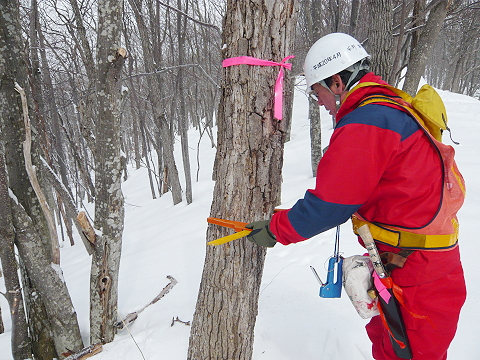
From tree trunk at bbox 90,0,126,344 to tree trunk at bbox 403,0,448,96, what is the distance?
441cm

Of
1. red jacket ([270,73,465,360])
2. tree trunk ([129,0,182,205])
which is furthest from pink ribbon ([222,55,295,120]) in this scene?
tree trunk ([129,0,182,205])

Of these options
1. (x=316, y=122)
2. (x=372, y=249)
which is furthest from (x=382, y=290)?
(x=316, y=122)

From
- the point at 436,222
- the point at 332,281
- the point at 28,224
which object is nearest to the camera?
the point at 436,222

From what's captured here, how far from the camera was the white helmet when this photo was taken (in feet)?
5.08

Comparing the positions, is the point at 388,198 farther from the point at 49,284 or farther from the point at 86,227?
the point at 49,284

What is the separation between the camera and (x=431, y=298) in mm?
1444

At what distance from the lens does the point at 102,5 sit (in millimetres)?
2496

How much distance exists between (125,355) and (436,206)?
2.43 meters

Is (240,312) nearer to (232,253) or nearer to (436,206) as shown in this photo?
(232,253)

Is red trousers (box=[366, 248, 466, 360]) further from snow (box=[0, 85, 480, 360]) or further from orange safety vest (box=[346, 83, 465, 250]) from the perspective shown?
snow (box=[0, 85, 480, 360])

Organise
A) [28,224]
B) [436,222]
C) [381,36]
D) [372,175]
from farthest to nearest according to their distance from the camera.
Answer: [381,36] → [28,224] → [436,222] → [372,175]

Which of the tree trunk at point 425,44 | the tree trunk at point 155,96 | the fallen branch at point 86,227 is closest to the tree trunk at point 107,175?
the fallen branch at point 86,227

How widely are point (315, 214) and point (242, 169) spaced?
0.48m

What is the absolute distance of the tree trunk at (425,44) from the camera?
175 inches
